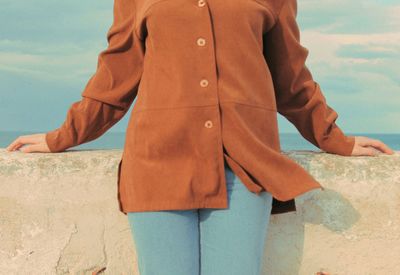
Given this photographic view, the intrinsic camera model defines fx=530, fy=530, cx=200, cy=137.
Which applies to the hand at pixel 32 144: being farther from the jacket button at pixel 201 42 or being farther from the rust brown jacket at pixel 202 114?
the jacket button at pixel 201 42

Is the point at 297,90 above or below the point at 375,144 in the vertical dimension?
above

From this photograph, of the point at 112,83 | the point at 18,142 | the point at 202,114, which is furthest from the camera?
the point at 18,142

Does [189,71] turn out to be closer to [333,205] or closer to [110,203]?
[110,203]

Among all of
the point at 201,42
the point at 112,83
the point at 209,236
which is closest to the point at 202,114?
the point at 201,42

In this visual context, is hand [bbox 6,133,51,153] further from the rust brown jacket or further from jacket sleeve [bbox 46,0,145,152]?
the rust brown jacket

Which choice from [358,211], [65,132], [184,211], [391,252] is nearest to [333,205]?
[358,211]

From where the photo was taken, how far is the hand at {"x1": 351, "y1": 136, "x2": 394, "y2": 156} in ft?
7.82

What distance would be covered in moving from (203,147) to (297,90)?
2.32ft

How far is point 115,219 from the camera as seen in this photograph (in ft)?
7.64

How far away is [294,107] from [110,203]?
912mm

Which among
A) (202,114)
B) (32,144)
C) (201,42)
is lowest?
(32,144)

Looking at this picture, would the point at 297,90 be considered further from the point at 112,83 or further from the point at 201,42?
the point at 112,83

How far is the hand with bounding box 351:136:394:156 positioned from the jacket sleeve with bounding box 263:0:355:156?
0.03 m

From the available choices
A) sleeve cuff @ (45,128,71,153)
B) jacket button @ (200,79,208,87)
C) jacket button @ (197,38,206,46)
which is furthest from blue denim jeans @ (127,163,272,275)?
sleeve cuff @ (45,128,71,153)
